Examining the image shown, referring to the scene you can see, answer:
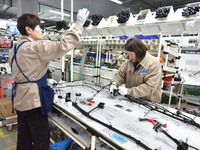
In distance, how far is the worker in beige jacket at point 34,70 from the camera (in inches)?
43.9

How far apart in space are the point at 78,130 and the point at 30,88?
68 centimetres

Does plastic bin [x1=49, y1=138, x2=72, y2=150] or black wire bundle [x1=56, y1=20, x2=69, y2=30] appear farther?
black wire bundle [x1=56, y1=20, x2=69, y2=30]

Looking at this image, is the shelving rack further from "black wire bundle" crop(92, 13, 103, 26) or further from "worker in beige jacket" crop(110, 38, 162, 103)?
"worker in beige jacket" crop(110, 38, 162, 103)

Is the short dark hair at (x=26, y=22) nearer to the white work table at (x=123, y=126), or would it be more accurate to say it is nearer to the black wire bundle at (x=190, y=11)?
the white work table at (x=123, y=126)

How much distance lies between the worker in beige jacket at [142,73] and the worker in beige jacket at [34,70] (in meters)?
0.71

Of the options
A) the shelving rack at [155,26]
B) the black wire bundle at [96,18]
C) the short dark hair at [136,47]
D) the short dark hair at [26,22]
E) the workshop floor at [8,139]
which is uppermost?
the black wire bundle at [96,18]

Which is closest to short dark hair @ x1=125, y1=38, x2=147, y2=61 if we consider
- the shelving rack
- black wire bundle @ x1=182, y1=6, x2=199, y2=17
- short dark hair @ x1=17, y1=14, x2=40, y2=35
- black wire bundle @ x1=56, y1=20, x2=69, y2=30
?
the shelving rack

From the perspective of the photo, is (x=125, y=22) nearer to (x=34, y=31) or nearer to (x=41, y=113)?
(x=34, y=31)

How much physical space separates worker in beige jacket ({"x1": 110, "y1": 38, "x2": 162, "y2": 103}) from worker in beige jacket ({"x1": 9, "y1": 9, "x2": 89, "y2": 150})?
713 mm

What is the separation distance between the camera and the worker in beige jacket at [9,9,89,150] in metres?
1.12

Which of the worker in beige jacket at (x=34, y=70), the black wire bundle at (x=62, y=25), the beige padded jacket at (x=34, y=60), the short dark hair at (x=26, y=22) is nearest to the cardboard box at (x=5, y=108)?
the worker in beige jacket at (x=34, y=70)

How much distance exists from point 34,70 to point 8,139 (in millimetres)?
1875

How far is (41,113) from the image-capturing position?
51.6 inches

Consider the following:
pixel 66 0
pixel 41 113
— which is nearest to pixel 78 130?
pixel 41 113
